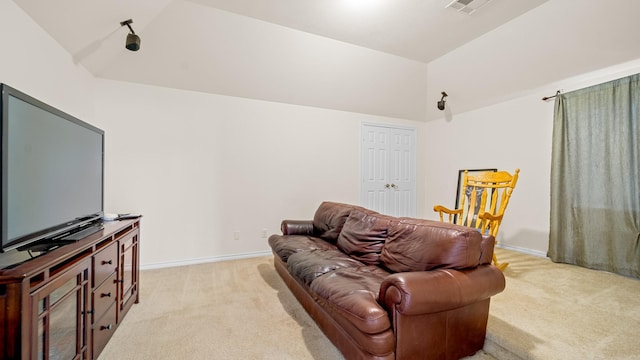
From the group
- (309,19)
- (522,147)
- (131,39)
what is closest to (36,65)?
(131,39)

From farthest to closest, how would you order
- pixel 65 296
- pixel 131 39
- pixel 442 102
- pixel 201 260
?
pixel 442 102 < pixel 201 260 < pixel 131 39 < pixel 65 296

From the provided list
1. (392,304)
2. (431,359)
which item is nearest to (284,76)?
(392,304)

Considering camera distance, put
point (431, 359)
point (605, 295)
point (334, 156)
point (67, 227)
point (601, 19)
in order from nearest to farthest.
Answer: point (431, 359) → point (67, 227) → point (605, 295) → point (601, 19) → point (334, 156)

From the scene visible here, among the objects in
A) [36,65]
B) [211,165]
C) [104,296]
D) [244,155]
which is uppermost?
[36,65]

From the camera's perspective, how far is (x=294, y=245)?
8.82ft

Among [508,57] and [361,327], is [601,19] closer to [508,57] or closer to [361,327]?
[508,57]

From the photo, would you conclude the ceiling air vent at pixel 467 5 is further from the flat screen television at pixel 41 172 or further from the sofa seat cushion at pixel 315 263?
the flat screen television at pixel 41 172

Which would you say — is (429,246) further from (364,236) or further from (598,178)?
(598,178)

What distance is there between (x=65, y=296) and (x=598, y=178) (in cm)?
475

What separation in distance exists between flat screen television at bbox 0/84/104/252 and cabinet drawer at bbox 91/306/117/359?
56 centimetres

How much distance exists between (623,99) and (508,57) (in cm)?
122

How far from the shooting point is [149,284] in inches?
113

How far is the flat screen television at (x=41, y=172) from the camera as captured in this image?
1.21 meters

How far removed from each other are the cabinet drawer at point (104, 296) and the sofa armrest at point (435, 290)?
1639mm
